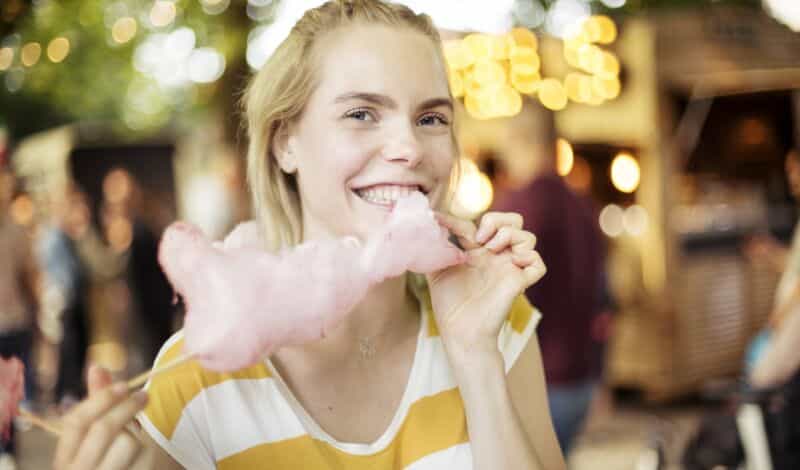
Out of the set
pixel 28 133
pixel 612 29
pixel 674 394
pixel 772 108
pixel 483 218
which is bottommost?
pixel 28 133

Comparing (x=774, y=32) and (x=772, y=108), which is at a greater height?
(x=774, y=32)

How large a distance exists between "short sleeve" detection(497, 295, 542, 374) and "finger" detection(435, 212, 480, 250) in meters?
0.17

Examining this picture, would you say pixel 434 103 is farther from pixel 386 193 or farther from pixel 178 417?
pixel 178 417

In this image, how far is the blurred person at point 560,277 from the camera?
3.84 m

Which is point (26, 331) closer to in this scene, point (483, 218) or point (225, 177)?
point (225, 177)

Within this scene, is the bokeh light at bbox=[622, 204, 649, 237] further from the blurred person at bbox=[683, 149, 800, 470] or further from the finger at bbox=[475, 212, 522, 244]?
the finger at bbox=[475, 212, 522, 244]

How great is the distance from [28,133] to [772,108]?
23.7m

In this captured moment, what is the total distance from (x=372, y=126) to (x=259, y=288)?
48cm

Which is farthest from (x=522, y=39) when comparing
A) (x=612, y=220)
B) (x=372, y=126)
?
(x=372, y=126)

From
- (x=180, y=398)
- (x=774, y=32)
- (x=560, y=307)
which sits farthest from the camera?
(x=774, y=32)

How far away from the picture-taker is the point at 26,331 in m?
5.80

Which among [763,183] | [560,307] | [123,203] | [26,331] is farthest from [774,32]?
[26,331]

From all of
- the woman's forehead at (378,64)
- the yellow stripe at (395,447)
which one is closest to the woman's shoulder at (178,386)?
the yellow stripe at (395,447)

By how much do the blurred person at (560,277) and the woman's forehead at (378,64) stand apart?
2181 mm
